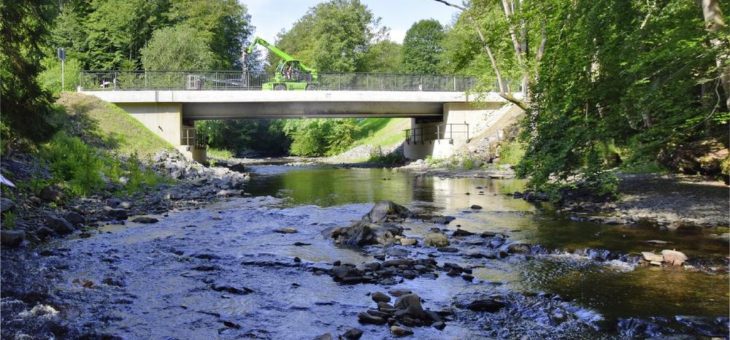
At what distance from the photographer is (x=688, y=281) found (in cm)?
988

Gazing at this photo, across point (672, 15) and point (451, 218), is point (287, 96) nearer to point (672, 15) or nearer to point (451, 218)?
point (451, 218)

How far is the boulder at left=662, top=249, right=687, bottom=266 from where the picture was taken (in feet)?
36.3

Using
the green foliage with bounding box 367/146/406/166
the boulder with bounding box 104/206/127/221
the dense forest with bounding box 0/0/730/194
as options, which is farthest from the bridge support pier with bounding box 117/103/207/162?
the boulder with bounding box 104/206/127/221

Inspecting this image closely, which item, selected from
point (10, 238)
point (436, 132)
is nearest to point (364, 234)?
point (10, 238)

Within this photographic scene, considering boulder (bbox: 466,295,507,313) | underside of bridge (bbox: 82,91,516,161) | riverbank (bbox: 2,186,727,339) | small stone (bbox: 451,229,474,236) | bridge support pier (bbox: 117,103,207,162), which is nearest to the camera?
riverbank (bbox: 2,186,727,339)

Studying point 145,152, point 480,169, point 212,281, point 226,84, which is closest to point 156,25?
point 226,84

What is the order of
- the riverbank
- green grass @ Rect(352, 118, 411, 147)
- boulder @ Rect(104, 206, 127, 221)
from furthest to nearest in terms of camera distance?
1. green grass @ Rect(352, 118, 411, 147)
2. boulder @ Rect(104, 206, 127, 221)
3. the riverbank

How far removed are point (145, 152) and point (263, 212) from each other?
54.0ft

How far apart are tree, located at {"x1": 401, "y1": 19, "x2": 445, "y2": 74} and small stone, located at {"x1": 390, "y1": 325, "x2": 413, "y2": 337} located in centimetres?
7913

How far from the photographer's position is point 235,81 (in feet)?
148

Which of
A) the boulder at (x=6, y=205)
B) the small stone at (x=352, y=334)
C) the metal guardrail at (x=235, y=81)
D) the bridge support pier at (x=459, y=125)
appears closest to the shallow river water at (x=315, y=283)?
the small stone at (x=352, y=334)

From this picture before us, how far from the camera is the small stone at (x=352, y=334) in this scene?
742 cm

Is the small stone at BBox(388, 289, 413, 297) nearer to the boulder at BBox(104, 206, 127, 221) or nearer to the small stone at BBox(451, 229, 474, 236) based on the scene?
the small stone at BBox(451, 229, 474, 236)

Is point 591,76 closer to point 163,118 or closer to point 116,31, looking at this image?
point 163,118
